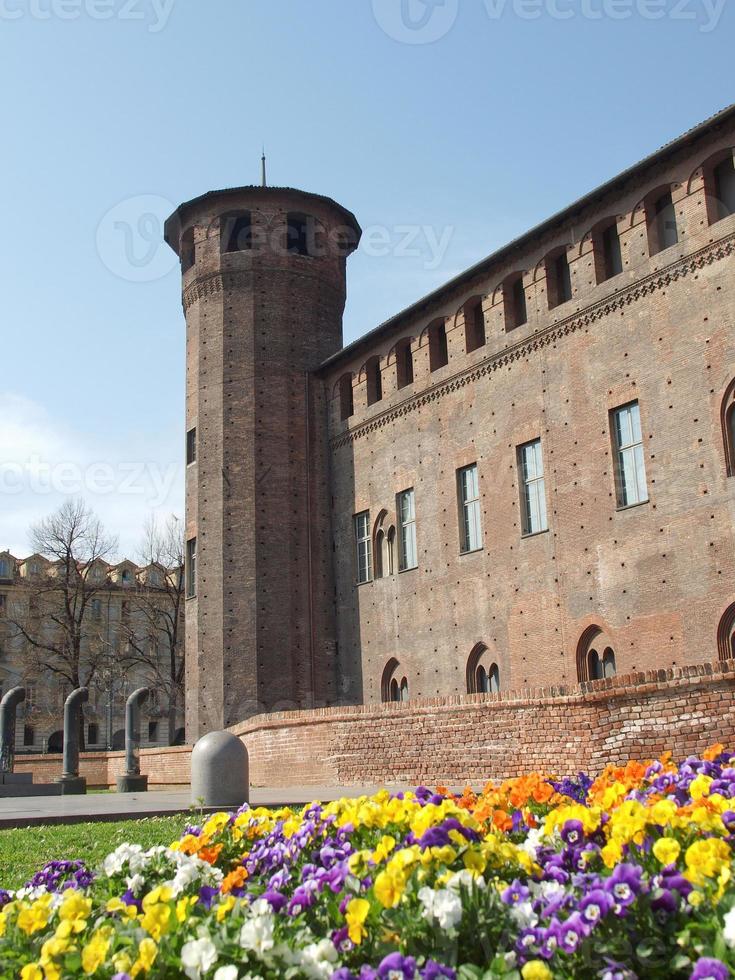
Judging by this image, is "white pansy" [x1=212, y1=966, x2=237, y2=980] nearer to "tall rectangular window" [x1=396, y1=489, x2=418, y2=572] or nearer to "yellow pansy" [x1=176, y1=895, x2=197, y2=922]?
"yellow pansy" [x1=176, y1=895, x2=197, y2=922]

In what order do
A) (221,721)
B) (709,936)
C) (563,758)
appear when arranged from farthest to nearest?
1. (221,721)
2. (563,758)
3. (709,936)

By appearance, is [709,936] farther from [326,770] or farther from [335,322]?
[335,322]

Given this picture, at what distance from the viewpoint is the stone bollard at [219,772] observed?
40.0 feet

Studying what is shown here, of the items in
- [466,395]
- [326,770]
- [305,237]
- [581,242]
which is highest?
[305,237]

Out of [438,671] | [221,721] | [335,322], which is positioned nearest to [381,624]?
Answer: [438,671]

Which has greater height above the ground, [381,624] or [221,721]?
[381,624]

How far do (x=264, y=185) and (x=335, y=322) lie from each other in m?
4.32

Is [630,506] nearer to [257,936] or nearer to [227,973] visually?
[257,936]

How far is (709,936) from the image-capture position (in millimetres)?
3039

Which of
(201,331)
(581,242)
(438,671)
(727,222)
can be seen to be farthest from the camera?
(201,331)

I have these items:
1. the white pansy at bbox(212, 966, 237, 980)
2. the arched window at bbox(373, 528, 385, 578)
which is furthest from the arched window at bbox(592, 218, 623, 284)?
the white pansy at bbox(212, 966, 237, 980)

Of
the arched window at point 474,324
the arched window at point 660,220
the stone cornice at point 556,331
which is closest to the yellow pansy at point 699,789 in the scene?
the stone cornice at point 556,331

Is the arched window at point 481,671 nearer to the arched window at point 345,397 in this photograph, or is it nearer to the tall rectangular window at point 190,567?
the arched window at point 345,397

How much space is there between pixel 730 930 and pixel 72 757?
66.8 feet
